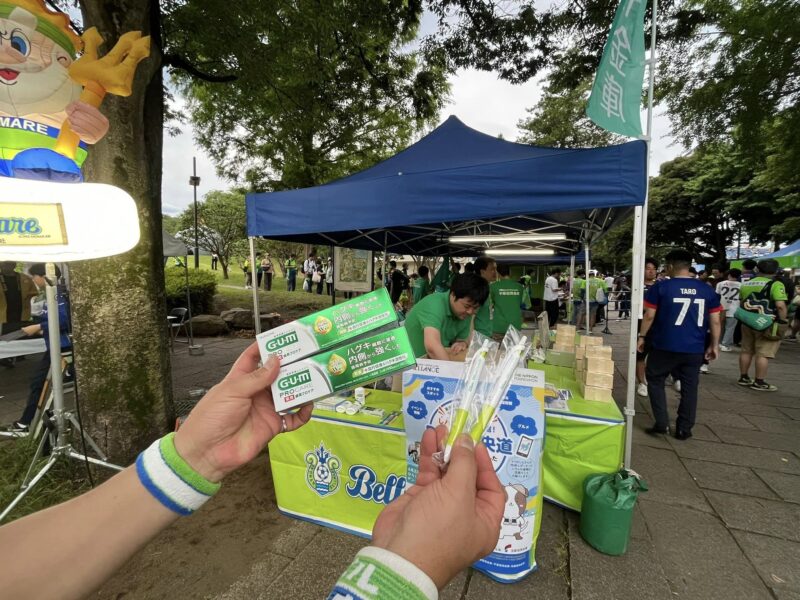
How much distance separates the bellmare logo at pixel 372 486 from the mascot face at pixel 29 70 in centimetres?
274

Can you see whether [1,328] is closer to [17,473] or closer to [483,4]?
[17,473]

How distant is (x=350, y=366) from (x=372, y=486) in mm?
1511

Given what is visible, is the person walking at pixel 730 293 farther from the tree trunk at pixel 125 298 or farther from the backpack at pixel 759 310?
the tree trunk at pixel 125 298

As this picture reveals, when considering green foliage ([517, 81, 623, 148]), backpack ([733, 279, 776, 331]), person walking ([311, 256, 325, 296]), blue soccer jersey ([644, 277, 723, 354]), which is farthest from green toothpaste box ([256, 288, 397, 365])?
green foliage ([517, 81, 623, 148])

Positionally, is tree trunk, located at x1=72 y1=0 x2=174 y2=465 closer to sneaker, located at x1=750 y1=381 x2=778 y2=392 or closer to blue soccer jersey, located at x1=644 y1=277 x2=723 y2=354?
blue soccer jersey, located at x1=644 y1=277 x2=723 y2=354

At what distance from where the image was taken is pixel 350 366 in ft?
3.44

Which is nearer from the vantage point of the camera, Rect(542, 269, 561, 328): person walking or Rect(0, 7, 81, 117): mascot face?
Rect(0, 7, 81, 117): mascot face

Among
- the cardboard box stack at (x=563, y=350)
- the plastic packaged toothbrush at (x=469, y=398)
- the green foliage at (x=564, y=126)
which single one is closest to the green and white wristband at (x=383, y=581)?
the plastic packaged toothbrush at (x=469, y=398)

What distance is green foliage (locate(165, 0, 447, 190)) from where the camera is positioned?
4.05 metres

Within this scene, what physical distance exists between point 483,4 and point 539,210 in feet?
A: 17.2

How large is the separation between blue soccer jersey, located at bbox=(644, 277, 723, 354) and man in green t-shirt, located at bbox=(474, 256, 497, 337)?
5.79ft

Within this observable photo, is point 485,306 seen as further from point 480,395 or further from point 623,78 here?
point 480,395

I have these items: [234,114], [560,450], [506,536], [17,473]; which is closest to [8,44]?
[17,473]

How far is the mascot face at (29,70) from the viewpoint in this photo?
5.86 ft
